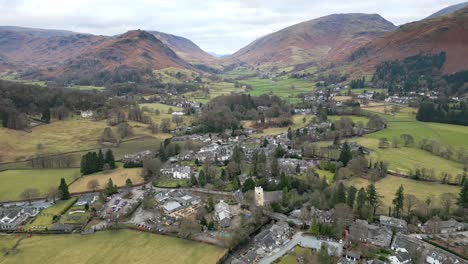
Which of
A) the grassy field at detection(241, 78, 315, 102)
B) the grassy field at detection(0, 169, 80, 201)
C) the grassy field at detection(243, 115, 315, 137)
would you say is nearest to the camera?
the grassy field at detection(0, 169, 80, 201)

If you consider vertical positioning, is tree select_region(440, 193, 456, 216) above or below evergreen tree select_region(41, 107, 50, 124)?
below

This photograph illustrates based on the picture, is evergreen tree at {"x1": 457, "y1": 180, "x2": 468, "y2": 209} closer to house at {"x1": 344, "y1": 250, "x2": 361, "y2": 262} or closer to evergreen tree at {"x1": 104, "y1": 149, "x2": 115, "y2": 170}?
house at {"x1": 344, "y1": 250, "x2": 361, "y2": 262}

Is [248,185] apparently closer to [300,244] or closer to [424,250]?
[300,244]

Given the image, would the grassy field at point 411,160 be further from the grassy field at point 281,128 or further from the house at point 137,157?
the house at point 137,157

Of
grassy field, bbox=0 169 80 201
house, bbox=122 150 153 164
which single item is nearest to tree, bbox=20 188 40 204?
grassy field, bbox=0 169 80 201

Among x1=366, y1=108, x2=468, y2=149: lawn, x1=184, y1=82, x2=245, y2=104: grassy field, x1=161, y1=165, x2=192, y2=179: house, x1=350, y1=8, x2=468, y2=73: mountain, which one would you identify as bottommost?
x1=161, y1=165, x2=192, y2=179: house

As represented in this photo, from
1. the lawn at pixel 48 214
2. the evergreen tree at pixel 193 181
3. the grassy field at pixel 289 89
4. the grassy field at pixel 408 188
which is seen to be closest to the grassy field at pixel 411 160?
the grassy field at pixel 408 188

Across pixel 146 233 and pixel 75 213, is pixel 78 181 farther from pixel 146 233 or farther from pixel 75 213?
pixel 146 233
